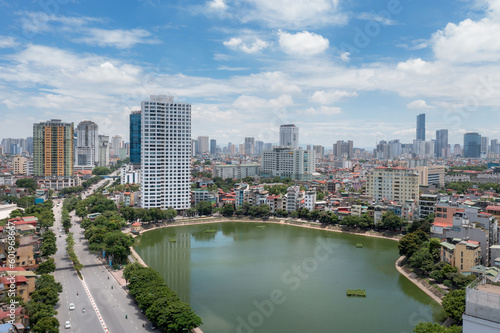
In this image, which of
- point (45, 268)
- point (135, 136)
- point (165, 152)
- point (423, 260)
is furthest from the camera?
point (135, 136)

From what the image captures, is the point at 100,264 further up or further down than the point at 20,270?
further down

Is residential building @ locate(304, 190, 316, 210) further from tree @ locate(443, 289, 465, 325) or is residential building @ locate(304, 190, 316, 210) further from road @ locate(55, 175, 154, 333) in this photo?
tree @ locate(443, 289, 465, 325)

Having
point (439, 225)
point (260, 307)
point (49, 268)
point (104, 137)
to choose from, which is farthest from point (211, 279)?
point (104, 137)

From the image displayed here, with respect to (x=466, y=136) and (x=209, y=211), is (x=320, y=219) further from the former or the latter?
(x=466, y=136)

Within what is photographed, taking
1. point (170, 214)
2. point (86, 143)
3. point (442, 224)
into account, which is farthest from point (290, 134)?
point (442, 224)

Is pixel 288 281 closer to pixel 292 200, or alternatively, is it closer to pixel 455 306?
pixel 455 306

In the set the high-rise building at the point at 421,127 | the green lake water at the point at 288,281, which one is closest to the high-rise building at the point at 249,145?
the high-rise building at the point at 421,127
